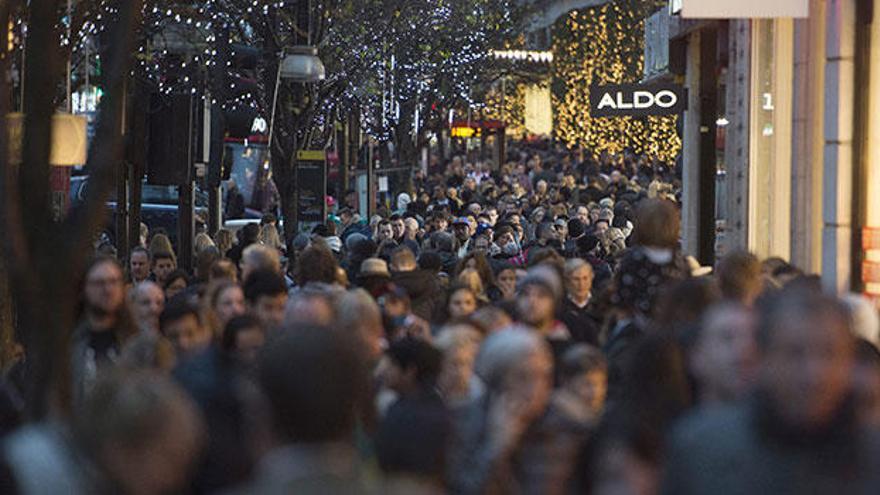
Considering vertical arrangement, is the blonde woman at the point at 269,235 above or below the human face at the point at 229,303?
above

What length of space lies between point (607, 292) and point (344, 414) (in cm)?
700

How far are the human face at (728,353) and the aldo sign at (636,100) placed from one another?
15.7m

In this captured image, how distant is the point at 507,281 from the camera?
15.3m

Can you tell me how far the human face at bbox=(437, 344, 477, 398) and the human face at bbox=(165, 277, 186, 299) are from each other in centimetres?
638

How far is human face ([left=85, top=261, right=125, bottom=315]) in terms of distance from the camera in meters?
10.4

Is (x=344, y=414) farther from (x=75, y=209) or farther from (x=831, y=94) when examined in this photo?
(x=831, y=94)

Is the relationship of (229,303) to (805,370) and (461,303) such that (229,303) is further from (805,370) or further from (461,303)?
(805,370)

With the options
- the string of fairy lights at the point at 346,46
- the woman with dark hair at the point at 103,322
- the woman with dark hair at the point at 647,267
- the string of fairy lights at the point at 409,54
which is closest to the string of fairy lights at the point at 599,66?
the string of fairy lights at the point at 409,54

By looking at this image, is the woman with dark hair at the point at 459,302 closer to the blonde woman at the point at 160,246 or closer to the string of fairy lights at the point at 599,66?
the blonde woman at the point at 160,246

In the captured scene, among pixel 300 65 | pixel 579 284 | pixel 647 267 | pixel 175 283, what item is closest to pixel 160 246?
pixel 175 283

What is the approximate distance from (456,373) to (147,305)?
3.08 meters

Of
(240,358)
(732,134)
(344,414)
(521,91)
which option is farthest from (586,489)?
(521,91)

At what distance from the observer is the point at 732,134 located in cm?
2252

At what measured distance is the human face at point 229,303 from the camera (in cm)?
1083
